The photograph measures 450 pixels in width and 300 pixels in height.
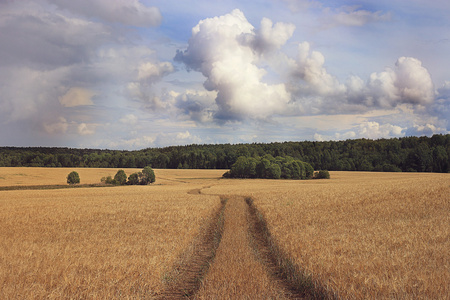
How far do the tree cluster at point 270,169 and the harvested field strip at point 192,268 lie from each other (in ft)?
245

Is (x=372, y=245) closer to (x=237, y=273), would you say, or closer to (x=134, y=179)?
(x=237, y=273)

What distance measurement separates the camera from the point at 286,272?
996cm

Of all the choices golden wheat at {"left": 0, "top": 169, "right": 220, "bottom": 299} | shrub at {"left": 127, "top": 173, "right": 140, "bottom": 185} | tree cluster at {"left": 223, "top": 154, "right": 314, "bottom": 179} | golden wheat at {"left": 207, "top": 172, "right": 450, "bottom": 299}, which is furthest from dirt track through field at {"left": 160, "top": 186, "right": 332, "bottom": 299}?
tree cluster at {"left": 223, "top": 154, "right": 314, "bottom": 179}

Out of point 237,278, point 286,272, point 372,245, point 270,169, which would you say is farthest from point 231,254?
point 270,169

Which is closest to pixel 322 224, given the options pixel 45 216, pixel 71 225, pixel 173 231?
pixel 173 231

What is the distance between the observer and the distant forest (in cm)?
11402

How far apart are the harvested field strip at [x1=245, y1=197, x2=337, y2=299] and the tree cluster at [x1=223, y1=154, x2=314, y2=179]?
246 feet

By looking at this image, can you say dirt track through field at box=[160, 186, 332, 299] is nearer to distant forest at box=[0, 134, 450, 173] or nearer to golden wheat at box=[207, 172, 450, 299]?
golden wheat at box=[207, 172, 450, 299]

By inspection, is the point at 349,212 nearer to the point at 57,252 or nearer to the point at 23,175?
the point at 57,252

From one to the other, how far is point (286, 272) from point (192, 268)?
3.38m

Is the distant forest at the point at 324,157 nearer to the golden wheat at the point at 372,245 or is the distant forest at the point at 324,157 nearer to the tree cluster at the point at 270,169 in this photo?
the tree cluster at the point at 270,169

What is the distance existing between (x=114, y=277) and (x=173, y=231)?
22.5ft

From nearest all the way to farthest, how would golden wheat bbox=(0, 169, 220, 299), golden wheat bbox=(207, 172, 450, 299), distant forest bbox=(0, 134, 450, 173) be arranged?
1. golden wheat bbox=(207, 172, 450, 299)
2. golden wheat bbox=(0, 169, 220, 299)
3. distant forest bbox=(0, 134, 450, 173)

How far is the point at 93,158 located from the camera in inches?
5876
